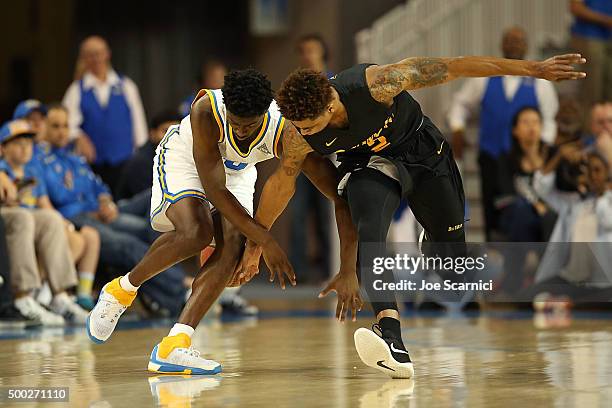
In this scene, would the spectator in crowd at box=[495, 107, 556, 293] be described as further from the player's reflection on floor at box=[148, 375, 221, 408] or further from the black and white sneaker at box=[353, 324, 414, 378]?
the player's reflection on floor at box=[148, 375, 221, 408]

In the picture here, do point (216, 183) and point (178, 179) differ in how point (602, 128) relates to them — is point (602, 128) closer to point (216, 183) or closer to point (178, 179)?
point (178, 179)

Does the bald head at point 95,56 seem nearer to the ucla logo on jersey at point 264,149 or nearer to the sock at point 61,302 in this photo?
the sock at point 61,302

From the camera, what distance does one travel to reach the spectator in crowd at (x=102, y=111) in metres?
10.1

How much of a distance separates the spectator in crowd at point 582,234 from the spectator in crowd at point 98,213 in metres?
2.92

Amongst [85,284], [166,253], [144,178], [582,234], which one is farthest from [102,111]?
[166,253]

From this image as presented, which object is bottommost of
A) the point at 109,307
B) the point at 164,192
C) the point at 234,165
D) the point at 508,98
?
the point at 109,307

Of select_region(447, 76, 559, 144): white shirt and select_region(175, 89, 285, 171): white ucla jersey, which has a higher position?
select_region(447, 76, 559, 144): white shirt

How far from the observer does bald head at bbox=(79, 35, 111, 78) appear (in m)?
10.0

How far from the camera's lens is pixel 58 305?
821 cm

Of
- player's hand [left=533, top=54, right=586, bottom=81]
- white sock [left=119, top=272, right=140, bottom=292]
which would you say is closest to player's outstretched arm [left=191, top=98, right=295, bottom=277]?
white sock [left=119, top=272, right=140, bottom=292]

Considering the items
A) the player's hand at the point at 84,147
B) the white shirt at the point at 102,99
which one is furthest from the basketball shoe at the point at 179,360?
the white shirt at the point at 102,99

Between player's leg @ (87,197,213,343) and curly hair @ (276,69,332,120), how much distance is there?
79 centimetres

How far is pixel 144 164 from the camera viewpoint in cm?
913

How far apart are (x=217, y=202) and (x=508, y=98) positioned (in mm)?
5435
